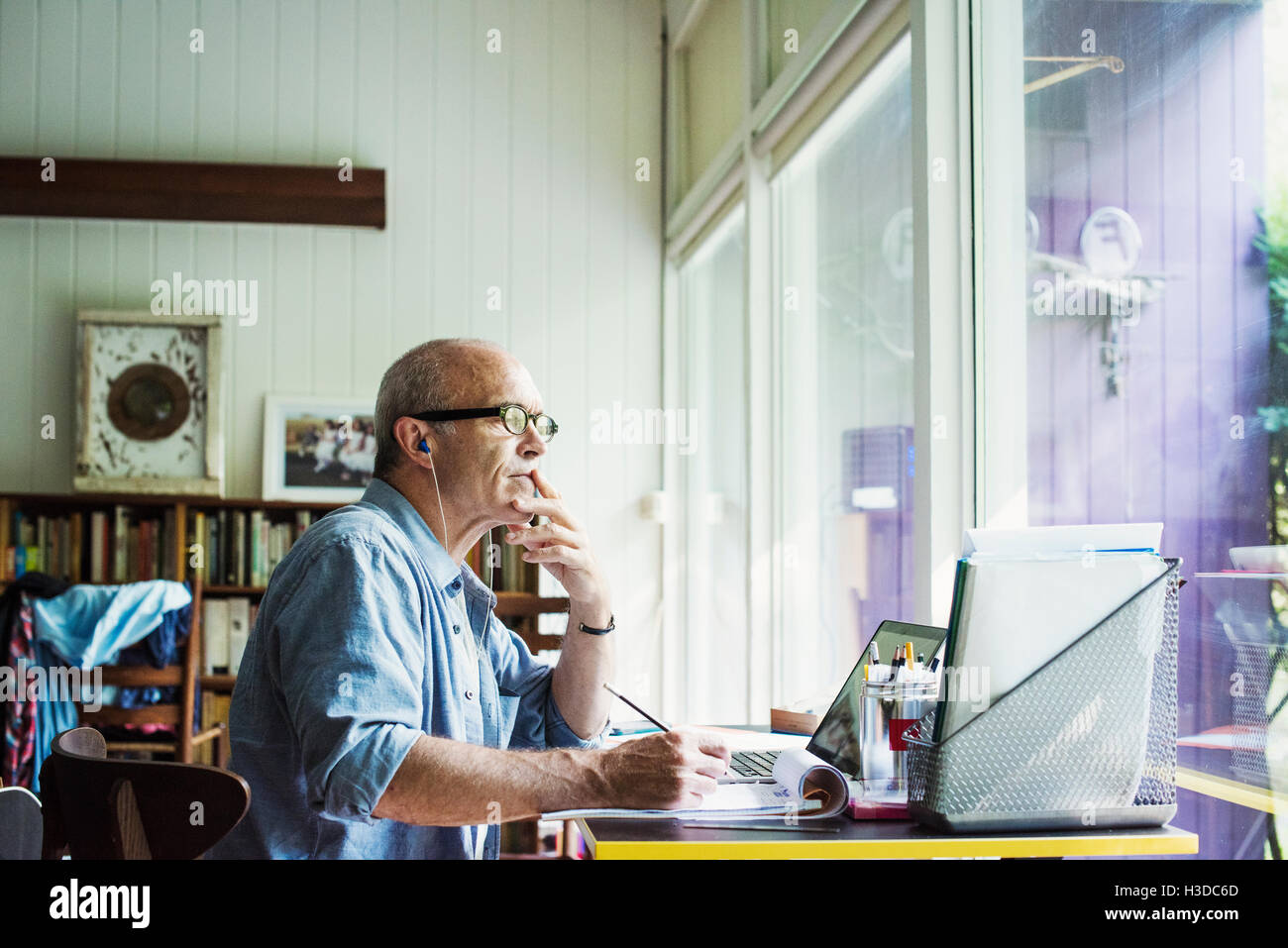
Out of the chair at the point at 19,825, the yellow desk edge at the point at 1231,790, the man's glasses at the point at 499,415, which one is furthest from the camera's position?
the chair at the point at 19,825

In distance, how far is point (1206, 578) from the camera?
5.50 feet

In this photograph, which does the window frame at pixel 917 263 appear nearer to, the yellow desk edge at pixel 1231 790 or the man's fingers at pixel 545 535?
the yellow desk edge at pixel 1231 790

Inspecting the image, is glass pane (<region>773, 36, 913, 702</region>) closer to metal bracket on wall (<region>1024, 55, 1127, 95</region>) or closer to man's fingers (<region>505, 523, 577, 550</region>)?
metal bracket on wall (<region>1024, 55, 1127, 95</region>)

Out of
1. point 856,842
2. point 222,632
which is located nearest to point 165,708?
point 222,632

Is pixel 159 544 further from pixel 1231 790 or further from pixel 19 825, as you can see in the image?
pixel 1231 790

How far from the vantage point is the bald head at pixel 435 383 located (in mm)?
1850

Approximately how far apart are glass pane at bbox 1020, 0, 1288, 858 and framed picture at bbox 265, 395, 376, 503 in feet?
11.5

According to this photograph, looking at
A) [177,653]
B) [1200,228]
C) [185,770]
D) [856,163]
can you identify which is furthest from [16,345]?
[1200,228]

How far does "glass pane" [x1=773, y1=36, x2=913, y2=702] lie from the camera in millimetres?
2799

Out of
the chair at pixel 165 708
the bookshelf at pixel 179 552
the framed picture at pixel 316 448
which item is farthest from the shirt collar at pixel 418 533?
the framed picture at pixel 316 448

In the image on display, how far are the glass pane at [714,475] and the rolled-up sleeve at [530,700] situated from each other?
2122 mm

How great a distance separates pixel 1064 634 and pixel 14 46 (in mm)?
5484

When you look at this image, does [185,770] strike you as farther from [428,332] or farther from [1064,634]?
[428,332]

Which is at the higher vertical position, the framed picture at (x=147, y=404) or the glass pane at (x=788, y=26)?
the glass pane at (x=788, y=26)
